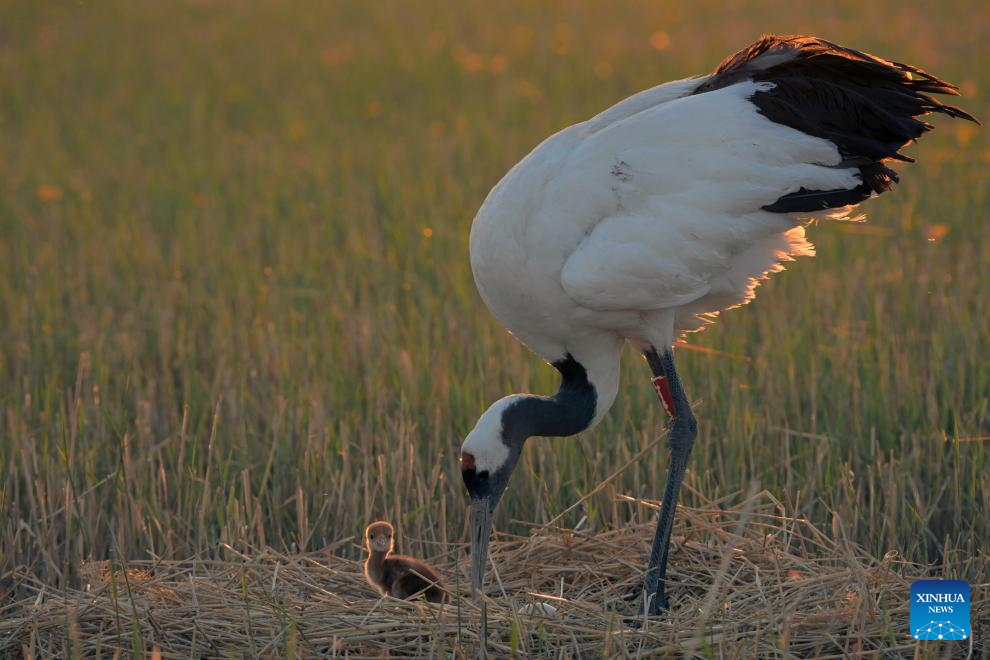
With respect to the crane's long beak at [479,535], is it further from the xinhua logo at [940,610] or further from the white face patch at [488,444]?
the xinhua logo at [940,610]

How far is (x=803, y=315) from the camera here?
6.82 m

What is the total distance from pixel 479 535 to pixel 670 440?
87cm

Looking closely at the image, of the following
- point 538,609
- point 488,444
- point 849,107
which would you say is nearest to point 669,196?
point 849,107

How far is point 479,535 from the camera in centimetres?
441

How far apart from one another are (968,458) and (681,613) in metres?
1.68

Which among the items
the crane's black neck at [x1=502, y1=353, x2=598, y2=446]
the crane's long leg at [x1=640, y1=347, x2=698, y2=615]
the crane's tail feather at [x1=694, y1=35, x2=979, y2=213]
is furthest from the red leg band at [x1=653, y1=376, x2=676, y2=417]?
the crane's tail feather at [x1=694, y1=35, x2=979, y2=213]

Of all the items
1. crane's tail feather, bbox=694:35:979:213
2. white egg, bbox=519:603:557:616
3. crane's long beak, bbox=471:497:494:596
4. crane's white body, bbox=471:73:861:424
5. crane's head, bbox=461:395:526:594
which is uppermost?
crane's tail feather, bbox=694:35:979:213

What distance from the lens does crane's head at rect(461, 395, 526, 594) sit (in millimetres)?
4430

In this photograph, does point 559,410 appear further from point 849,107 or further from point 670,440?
point 849,107

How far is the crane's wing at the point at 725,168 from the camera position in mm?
4402

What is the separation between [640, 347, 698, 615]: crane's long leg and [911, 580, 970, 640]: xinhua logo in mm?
909

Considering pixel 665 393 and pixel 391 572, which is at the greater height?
pixel 665 393

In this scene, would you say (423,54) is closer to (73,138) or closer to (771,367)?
(73,138)

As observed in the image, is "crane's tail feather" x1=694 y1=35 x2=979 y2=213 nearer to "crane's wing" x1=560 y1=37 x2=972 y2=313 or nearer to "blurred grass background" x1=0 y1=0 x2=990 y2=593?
"crane's wing" x1=560 y1=37 x2=972 y2=313
